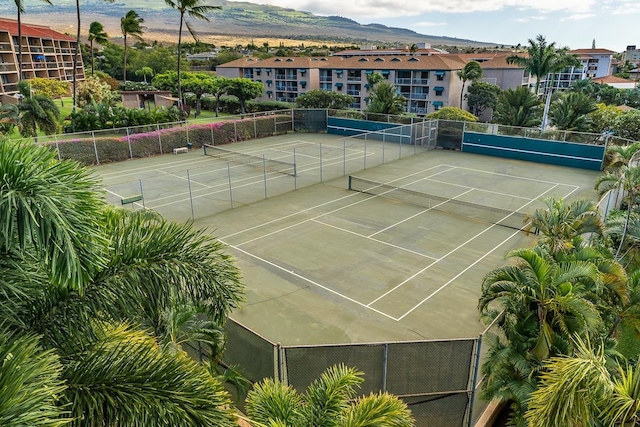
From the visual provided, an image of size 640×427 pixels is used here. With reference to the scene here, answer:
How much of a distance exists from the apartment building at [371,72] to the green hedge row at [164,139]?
25.7 meters

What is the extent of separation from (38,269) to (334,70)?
70.8 metres

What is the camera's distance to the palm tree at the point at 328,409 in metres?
5.18

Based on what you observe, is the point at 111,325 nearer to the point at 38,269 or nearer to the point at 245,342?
the point at 38,269

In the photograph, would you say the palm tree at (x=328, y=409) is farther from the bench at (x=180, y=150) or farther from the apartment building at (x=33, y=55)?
the apartment building at (x=33, y=55)

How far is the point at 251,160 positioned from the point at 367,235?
16275mm

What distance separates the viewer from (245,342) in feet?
29.9

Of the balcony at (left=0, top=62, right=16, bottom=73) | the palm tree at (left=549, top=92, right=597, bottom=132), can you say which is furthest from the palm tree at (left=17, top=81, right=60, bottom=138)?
the balcony at (left=0, top=62, right=16, bottom=73)

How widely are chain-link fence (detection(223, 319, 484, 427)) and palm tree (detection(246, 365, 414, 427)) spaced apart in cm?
255

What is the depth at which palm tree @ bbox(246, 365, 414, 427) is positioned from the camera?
518 cm

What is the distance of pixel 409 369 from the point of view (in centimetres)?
854

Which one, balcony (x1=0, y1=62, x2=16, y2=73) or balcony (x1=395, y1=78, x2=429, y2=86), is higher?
balcony (x1=0, y1=62, x2=16, y2=73)

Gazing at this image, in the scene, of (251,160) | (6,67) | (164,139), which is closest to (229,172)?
(251,160)

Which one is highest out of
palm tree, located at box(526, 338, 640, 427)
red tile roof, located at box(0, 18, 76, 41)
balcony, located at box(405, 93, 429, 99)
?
red tile roof, located at box(0, 18, 76, 41)

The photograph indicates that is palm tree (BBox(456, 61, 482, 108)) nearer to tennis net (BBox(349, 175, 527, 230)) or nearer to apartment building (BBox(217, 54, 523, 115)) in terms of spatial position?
apartment building (BBox(217, 54, 523, 115))
